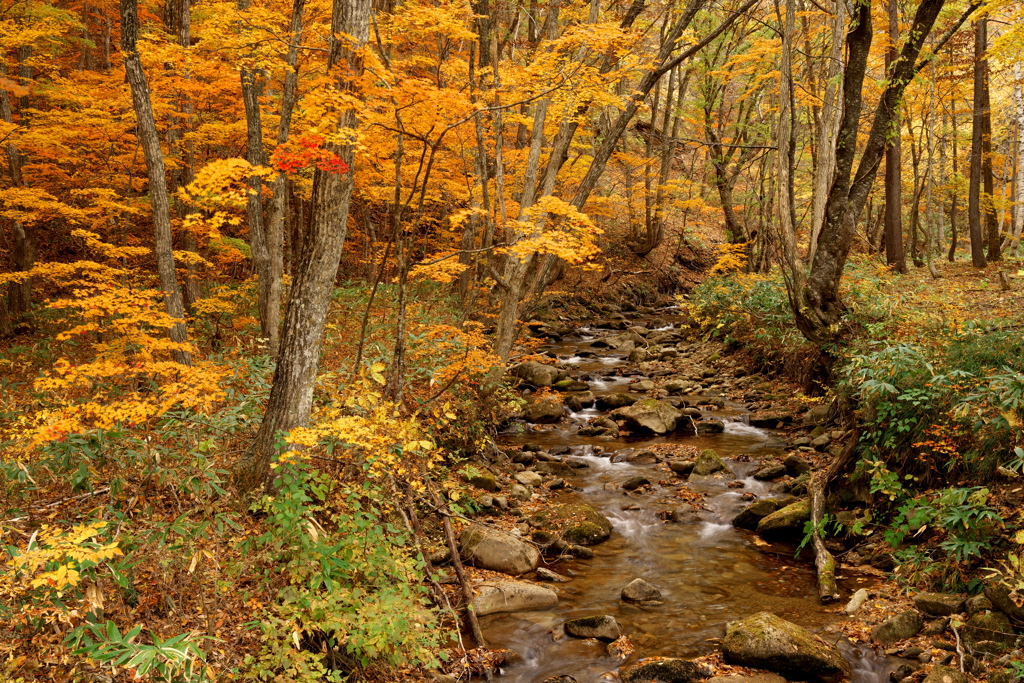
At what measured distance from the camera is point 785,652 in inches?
205

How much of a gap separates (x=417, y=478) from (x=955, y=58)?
70.9ft

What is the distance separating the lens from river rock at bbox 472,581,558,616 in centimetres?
635

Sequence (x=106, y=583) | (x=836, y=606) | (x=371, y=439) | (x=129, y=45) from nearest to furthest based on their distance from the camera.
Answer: (x=106, y=583)
(x=371, y=439)
(x=836, y=606)
(x=129, y=45)

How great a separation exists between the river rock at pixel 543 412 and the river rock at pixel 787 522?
18.7 ft

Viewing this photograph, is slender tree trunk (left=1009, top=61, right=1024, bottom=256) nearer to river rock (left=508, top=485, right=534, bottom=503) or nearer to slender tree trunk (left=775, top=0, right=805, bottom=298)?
slender tree trunk (left=775, top=0, right=805, bottom=298)

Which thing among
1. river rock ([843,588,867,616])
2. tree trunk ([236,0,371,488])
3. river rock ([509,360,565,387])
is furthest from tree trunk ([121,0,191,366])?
river rock ([843,588,867,616])

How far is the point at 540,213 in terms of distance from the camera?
31.1 feet

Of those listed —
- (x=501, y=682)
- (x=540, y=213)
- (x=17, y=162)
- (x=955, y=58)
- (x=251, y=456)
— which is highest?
(x=955, y=58)

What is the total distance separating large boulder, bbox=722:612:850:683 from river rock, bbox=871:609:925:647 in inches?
17.5

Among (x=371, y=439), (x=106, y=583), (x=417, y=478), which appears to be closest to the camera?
(x=106, y=583)

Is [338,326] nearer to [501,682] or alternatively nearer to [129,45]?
[129,45]

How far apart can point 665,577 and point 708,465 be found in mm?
3142

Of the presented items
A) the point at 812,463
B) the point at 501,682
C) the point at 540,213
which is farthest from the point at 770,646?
the point at 540,213

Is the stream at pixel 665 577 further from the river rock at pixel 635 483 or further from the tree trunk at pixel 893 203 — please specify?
the tree trunk at pixel 893 203
